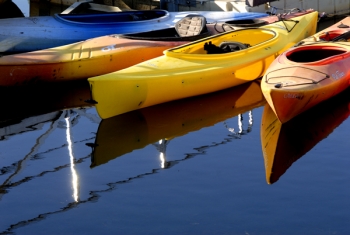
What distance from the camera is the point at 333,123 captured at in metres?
8.80

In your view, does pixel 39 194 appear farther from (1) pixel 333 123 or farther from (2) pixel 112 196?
(1) pixel 333 123

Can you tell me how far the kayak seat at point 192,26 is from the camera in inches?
458

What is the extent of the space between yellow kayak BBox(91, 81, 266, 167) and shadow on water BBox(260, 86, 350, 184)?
1.93 feet

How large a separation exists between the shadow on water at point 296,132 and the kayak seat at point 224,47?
57.9 inches

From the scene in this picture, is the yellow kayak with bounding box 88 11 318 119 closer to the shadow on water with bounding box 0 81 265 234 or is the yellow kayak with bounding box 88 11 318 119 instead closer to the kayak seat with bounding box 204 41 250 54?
the kayak seat with bounding box 204 41 250 54

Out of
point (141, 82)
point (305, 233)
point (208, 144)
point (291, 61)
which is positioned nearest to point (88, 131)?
point (141, 82)

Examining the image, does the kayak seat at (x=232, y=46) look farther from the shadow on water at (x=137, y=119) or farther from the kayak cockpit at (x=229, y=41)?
the shadow on water at (x=137, y=119)

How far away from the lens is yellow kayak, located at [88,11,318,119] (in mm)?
8844

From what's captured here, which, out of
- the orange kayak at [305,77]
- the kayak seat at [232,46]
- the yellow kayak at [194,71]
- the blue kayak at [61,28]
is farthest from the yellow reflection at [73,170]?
the blue kayak at [61,28]

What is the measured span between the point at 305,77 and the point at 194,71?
1.71m

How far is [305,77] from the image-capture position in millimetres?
8680

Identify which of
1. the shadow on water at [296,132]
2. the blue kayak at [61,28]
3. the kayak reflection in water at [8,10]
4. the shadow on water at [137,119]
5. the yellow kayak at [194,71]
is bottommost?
the shadow on water at [296,132]

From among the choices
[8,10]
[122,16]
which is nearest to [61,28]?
[122,16]

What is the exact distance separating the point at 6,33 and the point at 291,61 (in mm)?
5345
